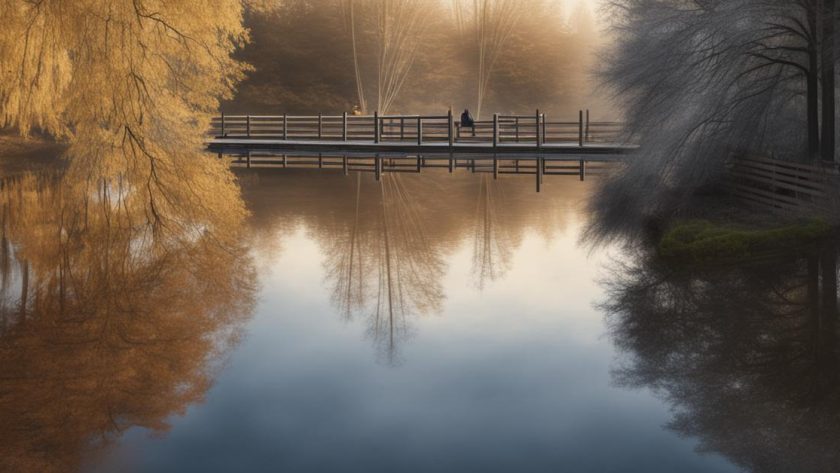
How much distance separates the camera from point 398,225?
1800 cm

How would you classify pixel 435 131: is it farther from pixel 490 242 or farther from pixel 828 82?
pixel 490 242

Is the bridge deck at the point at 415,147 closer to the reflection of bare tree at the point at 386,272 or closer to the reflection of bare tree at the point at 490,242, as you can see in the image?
the reflection of bare tree at the point at 490,242

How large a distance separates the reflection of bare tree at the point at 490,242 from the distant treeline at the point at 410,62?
47.7 metres

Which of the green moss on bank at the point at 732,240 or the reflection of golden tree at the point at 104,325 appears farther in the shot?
the green moss on bank at the point at 732,240

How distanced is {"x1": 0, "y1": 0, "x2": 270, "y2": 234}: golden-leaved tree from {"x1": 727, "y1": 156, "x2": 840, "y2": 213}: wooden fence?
31.2 feet

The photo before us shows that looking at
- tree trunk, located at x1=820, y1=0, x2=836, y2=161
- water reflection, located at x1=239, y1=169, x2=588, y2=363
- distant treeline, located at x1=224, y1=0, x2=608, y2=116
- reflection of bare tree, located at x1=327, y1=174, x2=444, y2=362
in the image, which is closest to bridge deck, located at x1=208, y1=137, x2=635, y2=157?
water reflection, located at x1=239, y1=169, x2=588, y2=363

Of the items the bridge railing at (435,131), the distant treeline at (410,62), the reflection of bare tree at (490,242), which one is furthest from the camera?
the distant treeline at (410,62)

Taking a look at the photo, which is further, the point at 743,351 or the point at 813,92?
the point at 813,92

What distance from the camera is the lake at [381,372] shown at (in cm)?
665

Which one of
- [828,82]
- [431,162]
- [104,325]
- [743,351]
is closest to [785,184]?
[828,82]

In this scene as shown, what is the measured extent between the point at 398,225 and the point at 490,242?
2549 mm

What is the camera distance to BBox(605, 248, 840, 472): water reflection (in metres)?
6.91

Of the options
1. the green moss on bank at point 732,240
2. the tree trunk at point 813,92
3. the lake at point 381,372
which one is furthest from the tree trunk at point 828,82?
the lake at point 381,372

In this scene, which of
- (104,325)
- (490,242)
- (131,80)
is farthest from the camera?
(131,80)
